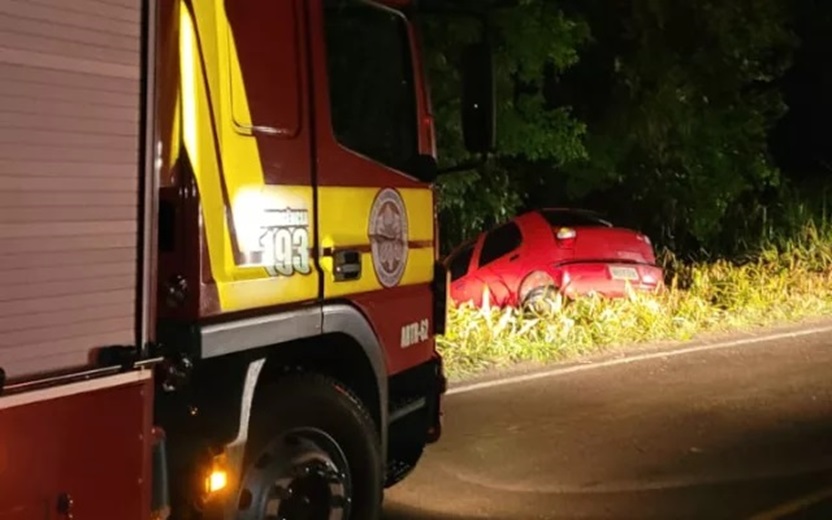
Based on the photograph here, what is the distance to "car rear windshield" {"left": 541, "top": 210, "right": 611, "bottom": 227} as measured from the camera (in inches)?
605

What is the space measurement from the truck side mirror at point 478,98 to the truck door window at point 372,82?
283 mm

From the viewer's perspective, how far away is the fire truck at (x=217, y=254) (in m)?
3.97

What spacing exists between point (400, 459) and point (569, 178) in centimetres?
1433

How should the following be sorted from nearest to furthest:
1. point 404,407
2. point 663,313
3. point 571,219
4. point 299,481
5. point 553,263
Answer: point 299,481 → point 404,407 → point 663,313 → point 553,263 → point 571,219

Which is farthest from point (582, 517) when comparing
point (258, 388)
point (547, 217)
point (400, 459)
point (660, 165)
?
point (660, 165)

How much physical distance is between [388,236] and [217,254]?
1419 millimetres

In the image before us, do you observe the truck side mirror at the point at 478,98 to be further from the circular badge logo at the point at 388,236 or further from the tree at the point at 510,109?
the tree at the point at 510,109

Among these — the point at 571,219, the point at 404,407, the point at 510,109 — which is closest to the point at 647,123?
the point at 510,109

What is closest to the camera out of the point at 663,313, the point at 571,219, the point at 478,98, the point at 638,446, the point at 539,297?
the point at 478,98

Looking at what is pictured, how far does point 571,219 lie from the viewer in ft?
51.3

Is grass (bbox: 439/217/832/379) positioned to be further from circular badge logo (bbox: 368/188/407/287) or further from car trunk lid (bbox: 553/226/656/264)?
circular badge logo (bbox: 368/188/407/287)

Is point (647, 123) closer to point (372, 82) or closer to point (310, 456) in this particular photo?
point (372, 82)

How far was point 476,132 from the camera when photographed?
665cm

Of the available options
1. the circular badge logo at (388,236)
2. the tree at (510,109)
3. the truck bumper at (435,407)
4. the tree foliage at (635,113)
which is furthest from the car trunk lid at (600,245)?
the circular badge logo at (388,236)
